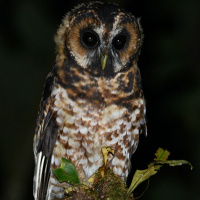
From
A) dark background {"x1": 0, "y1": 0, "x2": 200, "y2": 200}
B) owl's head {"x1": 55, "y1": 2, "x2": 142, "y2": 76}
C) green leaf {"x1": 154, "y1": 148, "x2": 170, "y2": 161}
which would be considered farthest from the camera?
dark background {"x1": 0, "y1": 0, "x2": 200, "y2": 200}

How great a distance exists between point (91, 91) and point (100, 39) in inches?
11.7

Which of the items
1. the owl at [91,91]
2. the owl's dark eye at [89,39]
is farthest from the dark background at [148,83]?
the owl's dark eye at [89,39]

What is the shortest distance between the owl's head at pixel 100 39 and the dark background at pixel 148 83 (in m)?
1.40

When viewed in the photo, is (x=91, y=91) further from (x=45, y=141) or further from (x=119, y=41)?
(x=45, y=141)

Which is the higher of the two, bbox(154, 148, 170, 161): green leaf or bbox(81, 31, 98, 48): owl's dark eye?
Result: bbox(81, 31, 98, 48): owl's dark eye

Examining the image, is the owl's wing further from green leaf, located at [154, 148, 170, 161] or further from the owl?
green leaf, located at [154, 148, 170, 161]

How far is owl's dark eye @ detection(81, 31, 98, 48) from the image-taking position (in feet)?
8.62

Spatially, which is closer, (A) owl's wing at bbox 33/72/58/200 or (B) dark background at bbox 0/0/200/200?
(A) owl's wing at bbox 33/72/58/200

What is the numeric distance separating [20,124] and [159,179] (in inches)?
53.9

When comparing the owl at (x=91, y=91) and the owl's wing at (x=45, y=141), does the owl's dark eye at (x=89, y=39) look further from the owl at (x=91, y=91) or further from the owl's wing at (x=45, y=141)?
the owl's wing at (x=45, y=141)

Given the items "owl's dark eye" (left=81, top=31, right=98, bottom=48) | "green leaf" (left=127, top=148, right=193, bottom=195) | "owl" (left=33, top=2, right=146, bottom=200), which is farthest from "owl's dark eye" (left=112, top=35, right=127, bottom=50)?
"green leaf" (left=127, top=148, right=193, bottom=195)

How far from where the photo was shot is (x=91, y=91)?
2.69m

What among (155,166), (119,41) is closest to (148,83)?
(119,41)

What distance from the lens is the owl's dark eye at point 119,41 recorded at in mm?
2646
